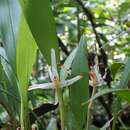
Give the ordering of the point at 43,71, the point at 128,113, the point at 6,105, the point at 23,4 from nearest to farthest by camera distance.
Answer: the point at 23,4 < the point at 6,105 < the point at 128,113 < the point at 43,71

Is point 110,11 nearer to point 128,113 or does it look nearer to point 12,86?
point 128,113

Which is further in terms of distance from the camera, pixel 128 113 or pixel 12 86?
pixel 128 113

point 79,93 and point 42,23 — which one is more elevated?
point 42,23

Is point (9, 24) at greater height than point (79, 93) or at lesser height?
greater

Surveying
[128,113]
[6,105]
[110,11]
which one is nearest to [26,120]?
[6,105]

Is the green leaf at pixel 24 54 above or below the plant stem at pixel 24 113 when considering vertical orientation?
above

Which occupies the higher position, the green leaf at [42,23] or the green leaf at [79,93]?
the green leaf at [42,23]

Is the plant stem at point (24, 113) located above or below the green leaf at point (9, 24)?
below

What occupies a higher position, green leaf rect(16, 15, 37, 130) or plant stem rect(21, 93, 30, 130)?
green leaf rect(16, 15, 37, 130)
